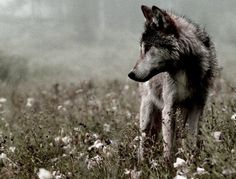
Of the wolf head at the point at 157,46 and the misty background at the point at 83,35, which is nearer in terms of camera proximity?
the wolf head at the point at 157,46

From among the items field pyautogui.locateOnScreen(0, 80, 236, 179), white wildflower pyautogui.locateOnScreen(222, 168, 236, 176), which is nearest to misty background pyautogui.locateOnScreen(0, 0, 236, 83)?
field pyautogui.locateOnScreen(0, 80, 236, 179)

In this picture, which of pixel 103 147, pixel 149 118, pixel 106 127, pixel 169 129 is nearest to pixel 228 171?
pixel 103 147

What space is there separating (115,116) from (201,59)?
2.96 m

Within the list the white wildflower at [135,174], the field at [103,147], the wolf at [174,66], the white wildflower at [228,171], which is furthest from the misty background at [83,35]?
the white wildflower at [228,171]

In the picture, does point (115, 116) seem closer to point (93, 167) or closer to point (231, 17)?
point (93, 167)

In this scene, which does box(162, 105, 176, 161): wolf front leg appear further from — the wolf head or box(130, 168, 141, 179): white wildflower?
box(130, 168, 141, 179): white wildflower

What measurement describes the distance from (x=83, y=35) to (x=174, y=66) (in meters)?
20.7

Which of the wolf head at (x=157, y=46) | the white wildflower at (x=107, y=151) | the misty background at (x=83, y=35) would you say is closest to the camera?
the white wildflower at (x=107, y=151)

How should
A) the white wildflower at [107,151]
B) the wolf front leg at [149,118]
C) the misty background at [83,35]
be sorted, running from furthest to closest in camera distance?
1. the misty background at [83,35]
2. the wolf front leg at [149,118]
3. the white wildflower at [107,151]

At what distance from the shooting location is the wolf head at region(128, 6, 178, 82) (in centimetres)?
689

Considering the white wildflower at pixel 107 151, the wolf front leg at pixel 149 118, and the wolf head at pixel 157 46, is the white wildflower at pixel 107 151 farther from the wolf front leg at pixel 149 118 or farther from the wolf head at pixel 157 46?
the wolf front leg at pixel 149 118

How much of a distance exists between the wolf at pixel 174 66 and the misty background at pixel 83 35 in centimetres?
927

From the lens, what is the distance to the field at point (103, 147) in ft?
16.2

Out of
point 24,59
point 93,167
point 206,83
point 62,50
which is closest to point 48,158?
point 93,167
